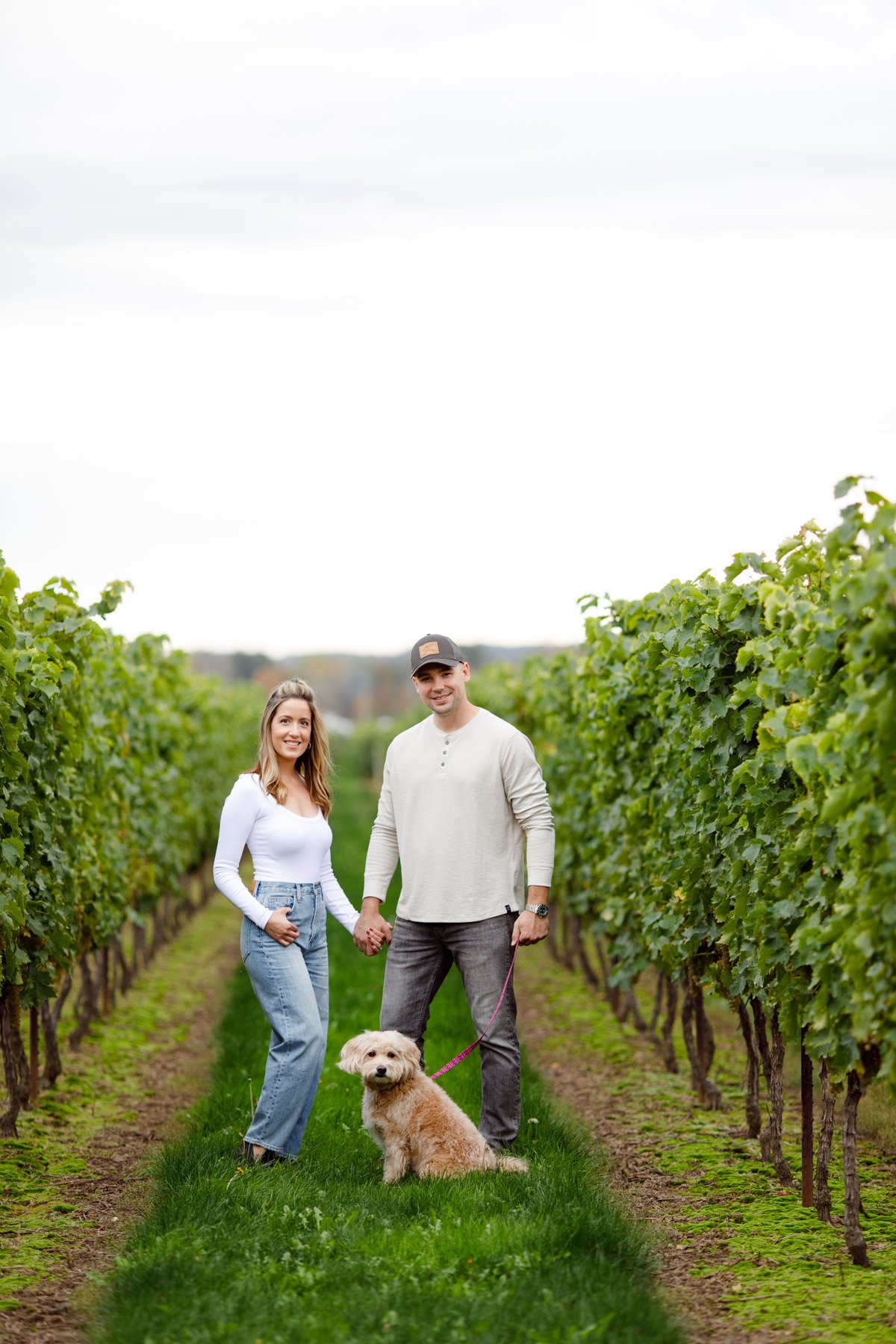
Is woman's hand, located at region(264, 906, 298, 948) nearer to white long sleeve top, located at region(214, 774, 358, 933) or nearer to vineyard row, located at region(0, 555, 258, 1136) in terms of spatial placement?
white long sleeve top, located at region(214, 774, 358, 933)

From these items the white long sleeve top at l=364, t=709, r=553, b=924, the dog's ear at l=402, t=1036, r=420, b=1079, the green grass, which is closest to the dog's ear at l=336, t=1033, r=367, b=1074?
the dog's ear at l=402, t=1036, r=420, b=1079

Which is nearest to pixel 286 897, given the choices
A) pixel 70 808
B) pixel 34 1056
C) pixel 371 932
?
pixel 371 932

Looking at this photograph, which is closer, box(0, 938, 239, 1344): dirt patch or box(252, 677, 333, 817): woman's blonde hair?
box(0, 938, 239, 1344): dirt patch

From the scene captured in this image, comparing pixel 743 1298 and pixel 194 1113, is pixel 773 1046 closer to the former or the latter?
pixel 743 1298

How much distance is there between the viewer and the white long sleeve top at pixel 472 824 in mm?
5383

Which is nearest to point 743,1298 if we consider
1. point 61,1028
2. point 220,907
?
point 61,1028

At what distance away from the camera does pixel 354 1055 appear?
5020 mm

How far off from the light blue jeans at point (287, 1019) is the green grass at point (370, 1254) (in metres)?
0.18

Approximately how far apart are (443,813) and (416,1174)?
1395mm

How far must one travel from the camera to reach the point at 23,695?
620 centimetres

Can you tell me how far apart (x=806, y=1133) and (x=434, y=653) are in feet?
8.18

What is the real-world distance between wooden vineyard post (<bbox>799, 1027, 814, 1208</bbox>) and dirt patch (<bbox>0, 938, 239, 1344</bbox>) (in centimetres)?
263

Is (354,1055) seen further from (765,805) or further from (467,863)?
(765,805)

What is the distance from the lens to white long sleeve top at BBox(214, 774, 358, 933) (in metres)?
5.20
